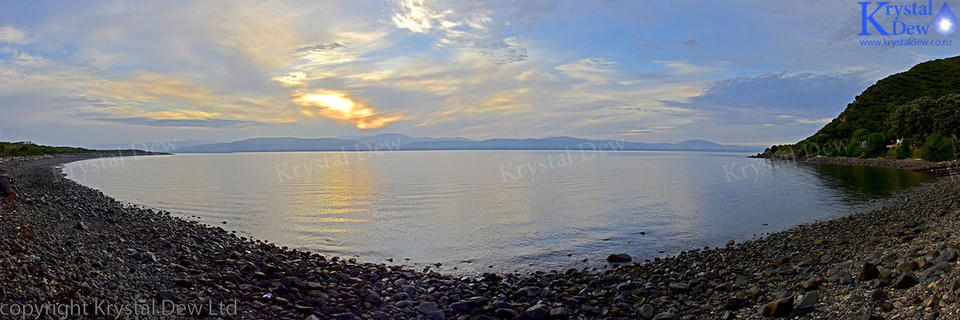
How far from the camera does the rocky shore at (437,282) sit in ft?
28.3

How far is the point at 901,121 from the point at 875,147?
40.7ft

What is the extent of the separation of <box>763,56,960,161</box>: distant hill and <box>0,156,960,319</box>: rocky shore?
2961 inches

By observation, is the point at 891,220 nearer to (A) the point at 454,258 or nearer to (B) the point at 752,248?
(B) the point at 752,248

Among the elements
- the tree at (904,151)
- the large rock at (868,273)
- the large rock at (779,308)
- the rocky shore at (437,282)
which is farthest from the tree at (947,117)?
the large rock at (779,308)

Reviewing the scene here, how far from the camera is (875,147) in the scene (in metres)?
95.4

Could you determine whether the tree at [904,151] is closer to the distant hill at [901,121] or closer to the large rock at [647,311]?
the distant hill at [901,121]

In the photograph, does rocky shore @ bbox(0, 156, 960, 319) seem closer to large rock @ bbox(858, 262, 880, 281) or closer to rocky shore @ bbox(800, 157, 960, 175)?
large rock @ bbox(858, 262, 880, 281)

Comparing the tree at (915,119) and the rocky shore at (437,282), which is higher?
the tree at (915,119)

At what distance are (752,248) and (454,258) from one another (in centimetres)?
1014

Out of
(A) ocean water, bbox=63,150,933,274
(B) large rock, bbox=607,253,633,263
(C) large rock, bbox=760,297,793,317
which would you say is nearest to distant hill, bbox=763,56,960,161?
(A) ocean water, bbox=63,150,933,274

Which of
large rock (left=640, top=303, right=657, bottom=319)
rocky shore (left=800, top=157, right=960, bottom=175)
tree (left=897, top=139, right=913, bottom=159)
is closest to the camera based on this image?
large rock (left=640, top=303, right=657, bottom=319)

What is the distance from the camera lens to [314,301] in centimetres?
1049

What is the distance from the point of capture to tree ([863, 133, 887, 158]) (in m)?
94.7

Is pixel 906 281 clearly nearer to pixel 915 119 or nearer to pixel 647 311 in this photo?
pixel 647 311
